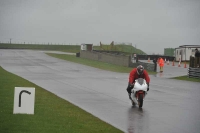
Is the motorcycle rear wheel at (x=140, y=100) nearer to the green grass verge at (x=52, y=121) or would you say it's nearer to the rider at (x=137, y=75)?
the rider at (x=137, y=75)

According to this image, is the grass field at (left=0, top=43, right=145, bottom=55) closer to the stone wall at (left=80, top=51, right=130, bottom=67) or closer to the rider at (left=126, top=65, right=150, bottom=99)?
the stone wall at (left=80, top=51, right=130, bottom=67)

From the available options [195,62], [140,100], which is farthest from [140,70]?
[195,62]

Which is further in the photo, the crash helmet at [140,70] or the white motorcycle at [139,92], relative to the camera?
the crash helmet at [140,70]

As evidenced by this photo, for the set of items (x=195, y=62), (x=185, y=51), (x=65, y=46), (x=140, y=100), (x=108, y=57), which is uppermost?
(x=65, y=46)

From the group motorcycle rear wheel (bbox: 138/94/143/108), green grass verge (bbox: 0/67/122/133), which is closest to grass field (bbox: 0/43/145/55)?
motorcycle rear wheel (bbox: 138/94/143/108)

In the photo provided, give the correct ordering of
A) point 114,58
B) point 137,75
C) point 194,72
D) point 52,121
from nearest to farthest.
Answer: point 52,121
point 137,75
point 194,72
point 114,58

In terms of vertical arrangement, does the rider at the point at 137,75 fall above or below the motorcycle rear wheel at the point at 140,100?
above

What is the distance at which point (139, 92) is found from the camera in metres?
16.8

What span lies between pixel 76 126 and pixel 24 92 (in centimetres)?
178

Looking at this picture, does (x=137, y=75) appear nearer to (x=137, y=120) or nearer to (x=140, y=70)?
(x=140, y=70)

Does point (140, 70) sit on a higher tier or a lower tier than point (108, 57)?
lower

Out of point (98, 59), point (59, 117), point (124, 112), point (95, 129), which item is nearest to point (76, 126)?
point (95, 129)

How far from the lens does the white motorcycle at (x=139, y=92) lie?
16.8m

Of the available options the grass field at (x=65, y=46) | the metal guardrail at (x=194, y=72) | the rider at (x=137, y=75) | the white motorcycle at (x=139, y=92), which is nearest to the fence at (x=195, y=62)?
the metal guardrail at (x=194, y=72)
